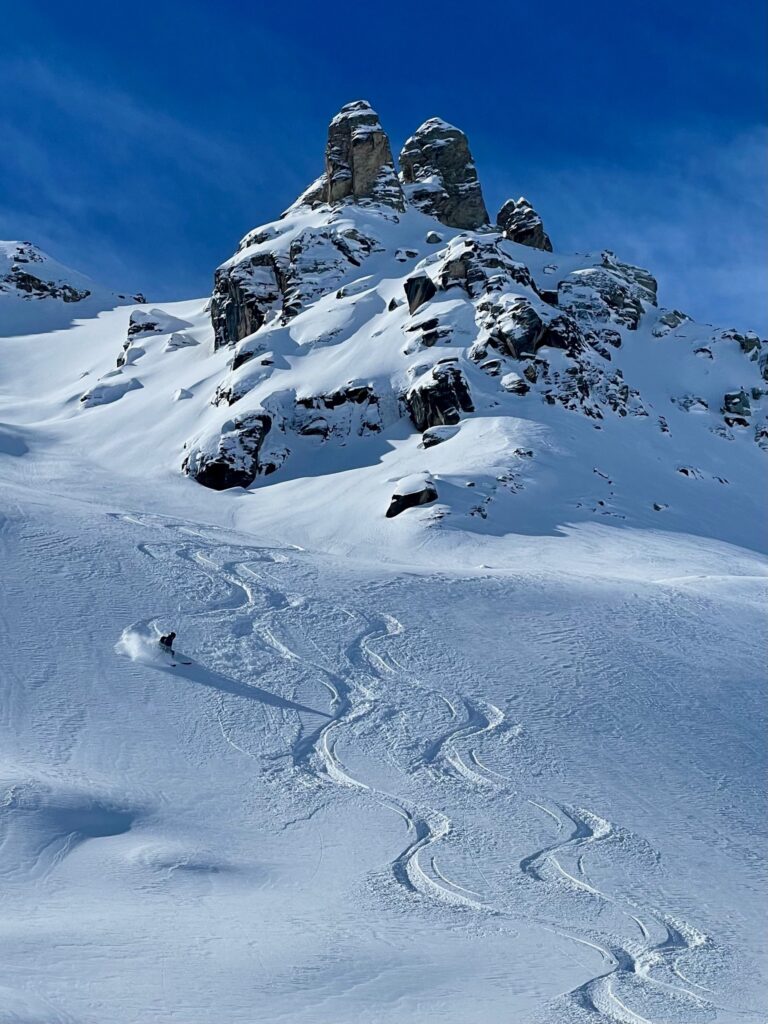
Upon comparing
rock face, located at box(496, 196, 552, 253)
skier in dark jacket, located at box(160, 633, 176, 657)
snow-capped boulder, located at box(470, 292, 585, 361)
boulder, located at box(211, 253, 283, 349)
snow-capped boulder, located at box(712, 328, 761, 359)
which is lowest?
skier in dark jacket, located at box(160, 633, 176, 657)

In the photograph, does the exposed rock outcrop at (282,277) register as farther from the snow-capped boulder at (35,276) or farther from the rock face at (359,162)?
the snow-capped boulder at (35,276)

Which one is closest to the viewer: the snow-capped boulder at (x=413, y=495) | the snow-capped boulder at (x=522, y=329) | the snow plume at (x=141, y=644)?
the snow plume at (x=141, y=644)

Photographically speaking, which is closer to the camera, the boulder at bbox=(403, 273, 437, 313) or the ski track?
the ski track

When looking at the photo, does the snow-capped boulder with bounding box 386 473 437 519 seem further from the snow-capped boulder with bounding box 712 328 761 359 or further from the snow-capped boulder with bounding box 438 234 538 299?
the snow-capped boulder with bounding box 712 328 761 359

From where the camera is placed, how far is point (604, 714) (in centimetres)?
1889

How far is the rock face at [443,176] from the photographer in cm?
9731

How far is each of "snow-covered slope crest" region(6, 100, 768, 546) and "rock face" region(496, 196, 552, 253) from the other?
10.5 ft

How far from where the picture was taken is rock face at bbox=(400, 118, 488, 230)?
97.3m

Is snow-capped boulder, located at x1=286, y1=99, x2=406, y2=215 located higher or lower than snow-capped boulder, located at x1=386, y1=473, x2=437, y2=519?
higher

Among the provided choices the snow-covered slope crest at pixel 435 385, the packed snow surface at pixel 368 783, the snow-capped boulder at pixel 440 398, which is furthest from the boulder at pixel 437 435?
the packed snow surface at pixel 368 783

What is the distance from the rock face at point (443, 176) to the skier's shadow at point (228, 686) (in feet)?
275

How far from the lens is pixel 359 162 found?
93.0m

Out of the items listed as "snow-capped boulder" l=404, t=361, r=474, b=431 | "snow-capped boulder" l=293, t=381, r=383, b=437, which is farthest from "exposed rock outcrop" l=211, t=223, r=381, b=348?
"snow-capped boulder" l=404, t=361, r=474, b=431

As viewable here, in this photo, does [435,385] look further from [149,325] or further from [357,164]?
[357,164]
